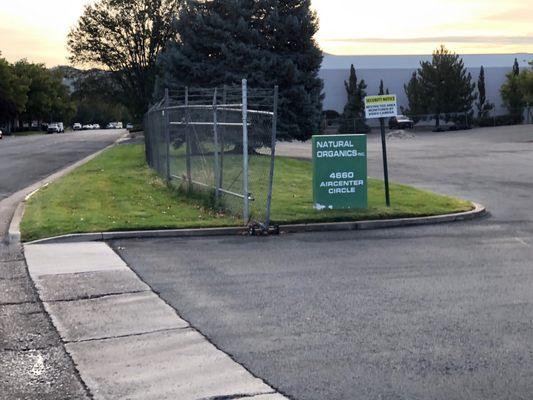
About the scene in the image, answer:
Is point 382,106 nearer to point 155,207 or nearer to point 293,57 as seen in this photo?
point 155,207

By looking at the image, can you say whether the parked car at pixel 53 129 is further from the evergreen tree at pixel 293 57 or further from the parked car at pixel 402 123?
the evergreen tree at pixel 293 57

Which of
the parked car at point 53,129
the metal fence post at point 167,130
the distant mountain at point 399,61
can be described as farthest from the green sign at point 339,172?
the parked car at point 53,129

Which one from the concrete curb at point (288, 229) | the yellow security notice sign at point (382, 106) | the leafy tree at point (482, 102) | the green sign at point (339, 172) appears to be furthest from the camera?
the leafy tree at point (482, 102)

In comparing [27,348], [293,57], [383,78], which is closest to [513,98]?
[383,78]

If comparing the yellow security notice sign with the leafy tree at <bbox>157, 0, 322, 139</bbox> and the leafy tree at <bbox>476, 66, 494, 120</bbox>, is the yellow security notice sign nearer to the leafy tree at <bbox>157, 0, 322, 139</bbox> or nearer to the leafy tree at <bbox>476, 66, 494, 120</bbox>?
the leafy tree at <bbox>157, 0, 322, 139</bbox>

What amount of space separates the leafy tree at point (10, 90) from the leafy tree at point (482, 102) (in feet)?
196

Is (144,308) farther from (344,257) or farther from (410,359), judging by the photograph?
(344,257)

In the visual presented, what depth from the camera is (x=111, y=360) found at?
5770 mm

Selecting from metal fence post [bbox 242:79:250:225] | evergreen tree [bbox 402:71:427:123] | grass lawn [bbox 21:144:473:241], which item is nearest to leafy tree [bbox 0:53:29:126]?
evergreen tree [bbox 402:71:427:123]

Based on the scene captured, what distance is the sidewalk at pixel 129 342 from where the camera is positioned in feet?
16.8

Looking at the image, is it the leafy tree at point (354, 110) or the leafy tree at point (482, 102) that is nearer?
the leafy tree at point (354, 110)

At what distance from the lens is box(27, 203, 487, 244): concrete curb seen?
11.2 m

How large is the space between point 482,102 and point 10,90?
60.1m

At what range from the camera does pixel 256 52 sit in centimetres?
3086
